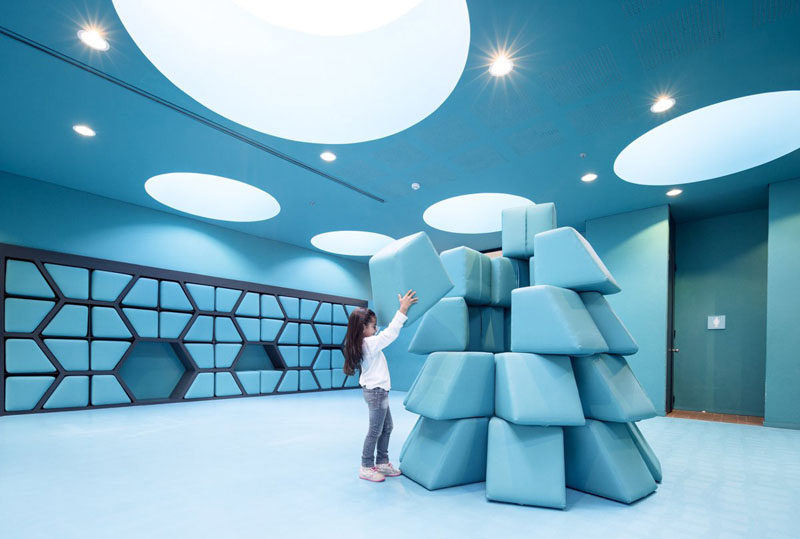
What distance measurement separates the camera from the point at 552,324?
2.43m

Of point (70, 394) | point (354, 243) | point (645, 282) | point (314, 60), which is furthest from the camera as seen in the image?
point (354, 243)

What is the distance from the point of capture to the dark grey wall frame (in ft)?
16.1

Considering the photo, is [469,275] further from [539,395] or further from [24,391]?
[24,391]

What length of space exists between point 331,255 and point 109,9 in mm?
6640

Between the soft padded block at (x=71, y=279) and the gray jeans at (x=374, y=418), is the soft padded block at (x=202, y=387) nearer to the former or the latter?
the soft padded block at (x=71, y=279)

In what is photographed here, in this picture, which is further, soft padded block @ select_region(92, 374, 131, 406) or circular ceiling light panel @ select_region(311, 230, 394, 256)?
circular ceiling light panel @ select_region(311, 230, 394, 256)

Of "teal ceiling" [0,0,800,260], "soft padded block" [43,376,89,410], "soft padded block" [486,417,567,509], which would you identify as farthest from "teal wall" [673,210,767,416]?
"soft padded block" [43,376,89,410]

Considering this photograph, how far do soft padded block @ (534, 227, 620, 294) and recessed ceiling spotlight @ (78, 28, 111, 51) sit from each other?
11.7 feet

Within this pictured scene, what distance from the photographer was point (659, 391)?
5.51 meters

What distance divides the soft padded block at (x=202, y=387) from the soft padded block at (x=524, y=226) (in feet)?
18.3

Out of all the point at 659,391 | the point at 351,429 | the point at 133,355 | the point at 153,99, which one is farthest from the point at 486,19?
the point at 133,355

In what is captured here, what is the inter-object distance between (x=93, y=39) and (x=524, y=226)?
3.61 meters

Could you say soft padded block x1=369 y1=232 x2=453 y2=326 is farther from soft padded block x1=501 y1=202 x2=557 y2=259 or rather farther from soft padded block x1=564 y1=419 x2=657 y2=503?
soft padded block x1=564 y1=419 x2=657 y2=503

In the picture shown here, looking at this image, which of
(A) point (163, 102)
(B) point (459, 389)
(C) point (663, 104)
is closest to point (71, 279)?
(A) point (163, 102)
